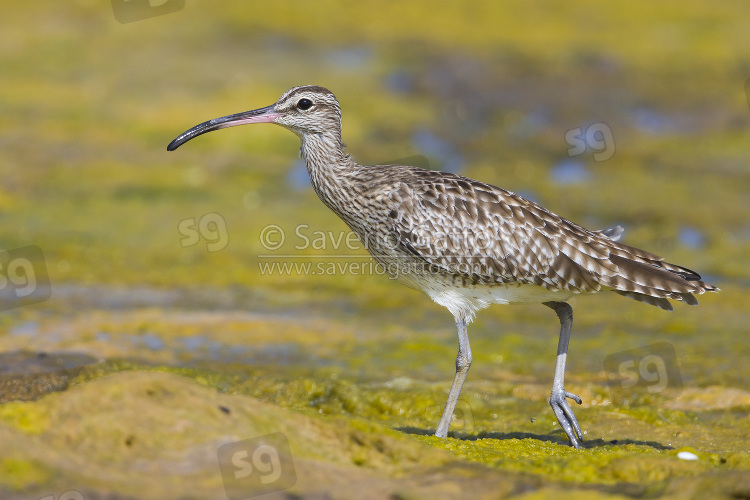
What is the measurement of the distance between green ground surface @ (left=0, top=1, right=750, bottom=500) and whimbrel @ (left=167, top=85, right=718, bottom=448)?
1242 mm

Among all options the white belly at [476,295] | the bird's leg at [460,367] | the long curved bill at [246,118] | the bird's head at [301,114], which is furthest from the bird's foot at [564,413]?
the long curved bill at [246,118]

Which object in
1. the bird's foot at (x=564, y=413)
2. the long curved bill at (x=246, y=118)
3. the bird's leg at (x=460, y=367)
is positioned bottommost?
the bird's foot at (x=564, y=413)

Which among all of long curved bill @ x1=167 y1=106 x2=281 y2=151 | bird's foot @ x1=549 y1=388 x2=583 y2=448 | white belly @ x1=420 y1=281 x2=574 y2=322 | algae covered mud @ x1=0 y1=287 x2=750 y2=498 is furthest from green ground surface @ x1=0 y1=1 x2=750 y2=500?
long curved bill @ x1=167 y1=106 x2=281 y2=151

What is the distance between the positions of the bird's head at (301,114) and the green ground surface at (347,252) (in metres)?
2.65

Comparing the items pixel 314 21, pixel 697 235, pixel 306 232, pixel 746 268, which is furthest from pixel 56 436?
pixel 314 21

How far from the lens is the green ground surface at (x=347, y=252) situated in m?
6.23

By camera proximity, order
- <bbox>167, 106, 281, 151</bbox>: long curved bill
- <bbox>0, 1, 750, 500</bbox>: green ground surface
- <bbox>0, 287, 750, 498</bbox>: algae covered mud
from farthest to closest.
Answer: <bbox>167, 106, 281, 151</bbox>: long curved bill
<bbox>0, 1, 750, 500</bbox>: green ground surface
<bbox>0, 287, 750, 498</bbox>: algae covered mud

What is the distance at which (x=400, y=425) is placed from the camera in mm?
9477

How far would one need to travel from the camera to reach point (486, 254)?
9.08 metres

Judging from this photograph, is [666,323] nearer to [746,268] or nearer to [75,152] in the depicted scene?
[746,268]

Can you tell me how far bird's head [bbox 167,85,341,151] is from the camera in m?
10.0

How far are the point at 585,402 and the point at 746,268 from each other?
21.2 ft

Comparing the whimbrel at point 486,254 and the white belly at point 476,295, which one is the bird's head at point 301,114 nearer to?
the whimbrel at point 486,254

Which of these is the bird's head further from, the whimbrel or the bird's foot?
the bird's foot
